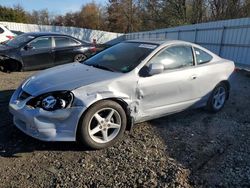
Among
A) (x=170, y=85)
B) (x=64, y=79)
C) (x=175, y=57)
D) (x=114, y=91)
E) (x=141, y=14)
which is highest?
(x=175, y=57)

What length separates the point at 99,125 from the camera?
4.11 meters

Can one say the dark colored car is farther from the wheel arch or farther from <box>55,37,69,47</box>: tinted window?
the wheel arch

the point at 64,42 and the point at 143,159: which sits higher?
the point at 64,42

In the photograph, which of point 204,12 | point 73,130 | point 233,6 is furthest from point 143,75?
point 204,12

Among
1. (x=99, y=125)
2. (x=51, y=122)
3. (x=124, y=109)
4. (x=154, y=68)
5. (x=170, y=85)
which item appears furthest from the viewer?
(x=170, y=85)

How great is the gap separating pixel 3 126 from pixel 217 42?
1103cm

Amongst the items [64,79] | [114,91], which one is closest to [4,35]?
[64,79]

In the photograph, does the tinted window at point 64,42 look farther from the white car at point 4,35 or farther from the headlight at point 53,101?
the headlight at point 53,101

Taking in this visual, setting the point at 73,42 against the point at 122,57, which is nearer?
the point at 122,57

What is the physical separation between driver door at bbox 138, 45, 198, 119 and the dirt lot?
1.27 feet

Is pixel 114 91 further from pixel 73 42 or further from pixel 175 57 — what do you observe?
pixel 73 42

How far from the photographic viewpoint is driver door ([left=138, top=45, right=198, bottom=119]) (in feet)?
14.9

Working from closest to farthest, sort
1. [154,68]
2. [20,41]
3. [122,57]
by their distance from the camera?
[154,68], [122,57], [20,41]

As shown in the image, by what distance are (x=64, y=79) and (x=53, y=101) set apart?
1.57 feet
